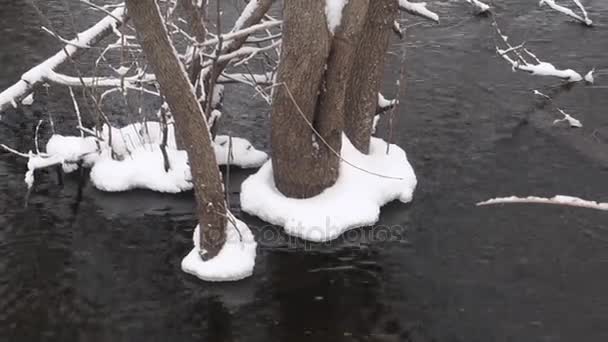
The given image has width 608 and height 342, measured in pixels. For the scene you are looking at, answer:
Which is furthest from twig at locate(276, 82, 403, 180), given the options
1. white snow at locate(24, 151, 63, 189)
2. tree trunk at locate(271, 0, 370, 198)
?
white snow at locate(24, 151, 63, 189)

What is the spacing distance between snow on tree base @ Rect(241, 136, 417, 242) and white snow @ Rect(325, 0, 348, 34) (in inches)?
74.3

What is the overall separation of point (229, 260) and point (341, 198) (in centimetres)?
160

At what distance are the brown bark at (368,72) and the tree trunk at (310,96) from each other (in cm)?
51

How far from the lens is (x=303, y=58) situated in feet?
21.5

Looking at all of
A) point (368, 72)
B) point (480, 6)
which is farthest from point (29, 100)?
point (480, 6)

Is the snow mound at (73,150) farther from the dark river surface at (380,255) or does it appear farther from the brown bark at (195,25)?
the brown bark at (195,25)

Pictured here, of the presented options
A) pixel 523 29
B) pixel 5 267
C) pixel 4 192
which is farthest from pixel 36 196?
pixel 523 29

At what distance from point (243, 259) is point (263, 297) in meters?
0.48

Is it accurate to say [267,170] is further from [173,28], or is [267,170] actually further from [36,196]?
[36,196]

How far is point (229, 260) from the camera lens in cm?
686

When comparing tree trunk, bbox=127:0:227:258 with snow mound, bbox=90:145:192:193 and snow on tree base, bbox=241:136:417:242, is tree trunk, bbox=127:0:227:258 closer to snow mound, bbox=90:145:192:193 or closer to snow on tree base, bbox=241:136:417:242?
snow on tree base, bbox=241:136:417:242

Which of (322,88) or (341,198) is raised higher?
(322,88)

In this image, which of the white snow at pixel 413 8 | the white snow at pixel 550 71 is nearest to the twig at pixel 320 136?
the white snow at pixel 413 8

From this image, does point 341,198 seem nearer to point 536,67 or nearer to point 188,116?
point 188,116
